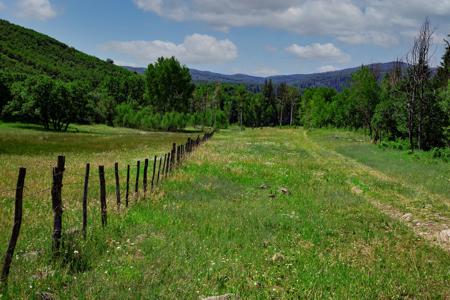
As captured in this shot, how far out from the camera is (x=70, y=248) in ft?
34.2

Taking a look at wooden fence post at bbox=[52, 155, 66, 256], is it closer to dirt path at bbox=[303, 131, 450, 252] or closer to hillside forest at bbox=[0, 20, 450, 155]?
dirt path at bbox=[303, 131, 450, 252]

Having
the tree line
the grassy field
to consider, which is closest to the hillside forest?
the tree line

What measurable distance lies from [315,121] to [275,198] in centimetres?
10799

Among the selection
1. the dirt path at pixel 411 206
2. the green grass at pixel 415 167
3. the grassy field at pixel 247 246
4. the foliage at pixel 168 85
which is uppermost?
the foliage at pixel 168 85

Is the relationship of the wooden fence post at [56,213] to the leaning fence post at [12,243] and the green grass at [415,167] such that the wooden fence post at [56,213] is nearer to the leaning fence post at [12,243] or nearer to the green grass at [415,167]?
the leaning fence post at [12,243]

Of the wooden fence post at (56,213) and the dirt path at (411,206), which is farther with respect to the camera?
the dirt path at (411,206)

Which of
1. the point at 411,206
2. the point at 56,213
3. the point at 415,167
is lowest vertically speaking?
the point at 415,167

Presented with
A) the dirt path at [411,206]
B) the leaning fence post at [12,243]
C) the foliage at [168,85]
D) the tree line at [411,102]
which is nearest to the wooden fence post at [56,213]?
the leaning fence post at [12,243]

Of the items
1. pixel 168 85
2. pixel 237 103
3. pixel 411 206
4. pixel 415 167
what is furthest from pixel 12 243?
pixel 237 103

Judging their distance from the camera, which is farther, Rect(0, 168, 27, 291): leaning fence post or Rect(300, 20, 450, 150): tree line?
Rect(300, 20, 450, 150): tree line

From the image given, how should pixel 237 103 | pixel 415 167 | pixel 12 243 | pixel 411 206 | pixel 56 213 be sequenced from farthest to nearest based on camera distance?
pixel 237 103 < pixel 415 167 < pixel 411 206 < pixel 56 213 < pixel 12 243

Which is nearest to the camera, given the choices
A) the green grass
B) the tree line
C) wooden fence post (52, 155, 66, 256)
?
wooden fence post (52, 155, 66, 256)

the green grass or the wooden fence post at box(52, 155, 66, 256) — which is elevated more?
the wooden fence post at box(52, 155, 66, 256)

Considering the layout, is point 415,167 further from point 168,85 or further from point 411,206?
point 168,85
